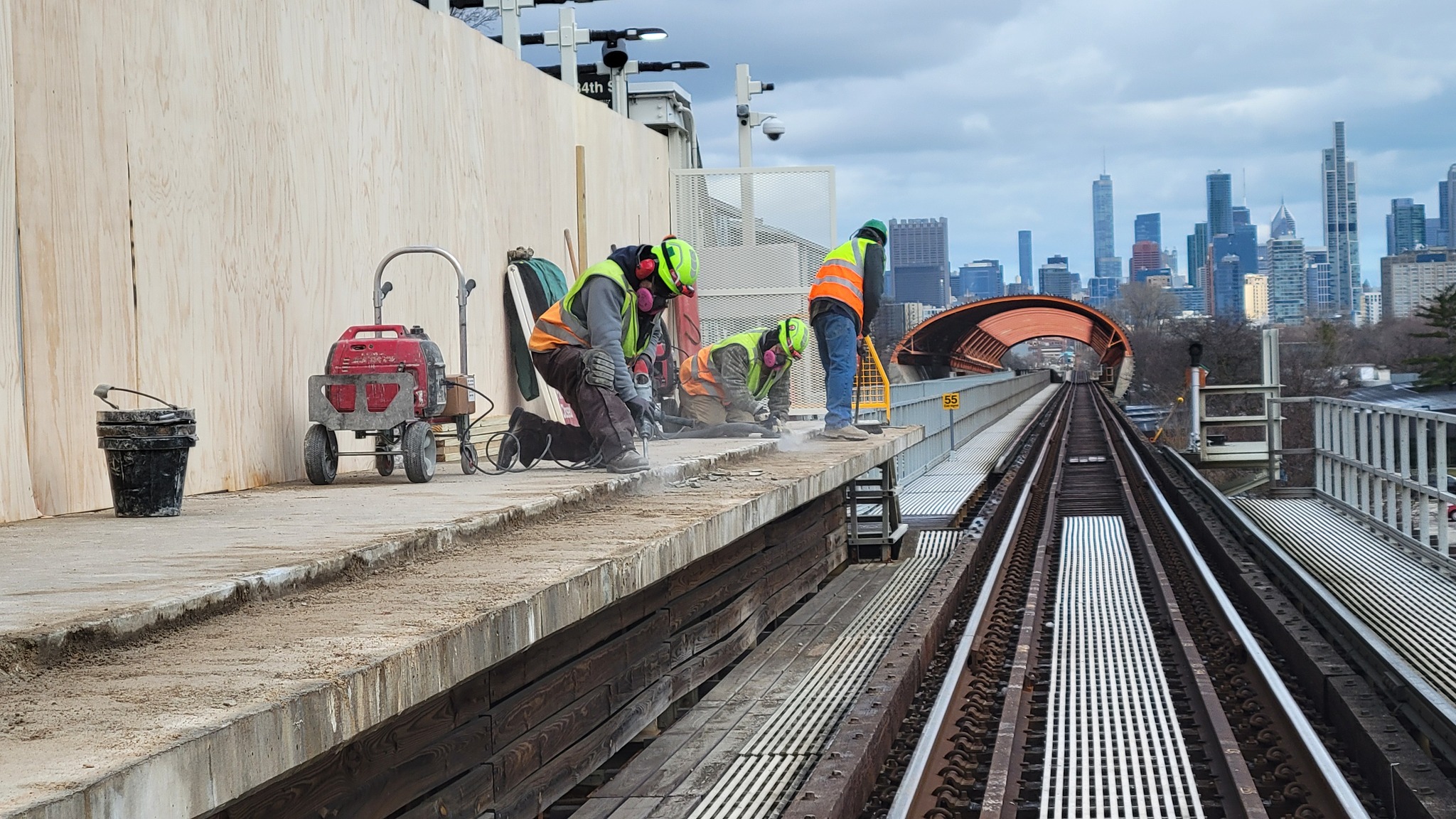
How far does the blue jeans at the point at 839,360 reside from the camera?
11438 mm

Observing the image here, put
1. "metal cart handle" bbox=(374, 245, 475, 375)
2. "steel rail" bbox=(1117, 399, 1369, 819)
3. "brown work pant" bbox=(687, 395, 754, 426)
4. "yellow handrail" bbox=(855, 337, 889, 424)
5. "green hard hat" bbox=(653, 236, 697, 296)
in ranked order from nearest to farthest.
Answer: "steel rail" bbox=(1117, 399, 1369, 819) < "green hard hat" bbox=(653, 236, 697, 296) < "metal cart handle" bbox=(374, 245, 475, 375) < "brown work pant" bbox=(687, 395, 754, 426) < "yellow handrail" bbox=(855, 337, 889, 424)

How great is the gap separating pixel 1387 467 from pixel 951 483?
25.1 feet

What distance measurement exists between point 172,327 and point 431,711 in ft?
13.2

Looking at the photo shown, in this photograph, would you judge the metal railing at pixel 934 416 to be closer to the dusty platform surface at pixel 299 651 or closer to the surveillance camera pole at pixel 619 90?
the surveillance camera pole at pixel 619 90

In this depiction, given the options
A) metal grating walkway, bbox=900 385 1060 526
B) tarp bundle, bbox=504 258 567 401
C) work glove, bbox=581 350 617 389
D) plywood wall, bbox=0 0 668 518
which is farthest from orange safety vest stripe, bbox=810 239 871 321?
work glove, bbox=581 350 617 389

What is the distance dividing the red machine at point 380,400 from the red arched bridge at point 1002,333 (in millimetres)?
58808

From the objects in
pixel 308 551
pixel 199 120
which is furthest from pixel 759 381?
pixel 308 551

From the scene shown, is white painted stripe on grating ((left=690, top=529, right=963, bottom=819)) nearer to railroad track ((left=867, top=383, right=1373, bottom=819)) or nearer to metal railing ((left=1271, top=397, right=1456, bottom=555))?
railroad track ((left=867, top=383, right=1373, bottom=819))

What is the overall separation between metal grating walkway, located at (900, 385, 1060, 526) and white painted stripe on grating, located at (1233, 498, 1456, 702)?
10.4 ft

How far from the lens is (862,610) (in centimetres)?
941

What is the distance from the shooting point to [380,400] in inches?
307

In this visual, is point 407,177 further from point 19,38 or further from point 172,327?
point 19,38

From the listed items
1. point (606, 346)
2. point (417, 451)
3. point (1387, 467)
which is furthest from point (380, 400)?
point (1387, 467)

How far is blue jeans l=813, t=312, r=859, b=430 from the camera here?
37.5 ft
